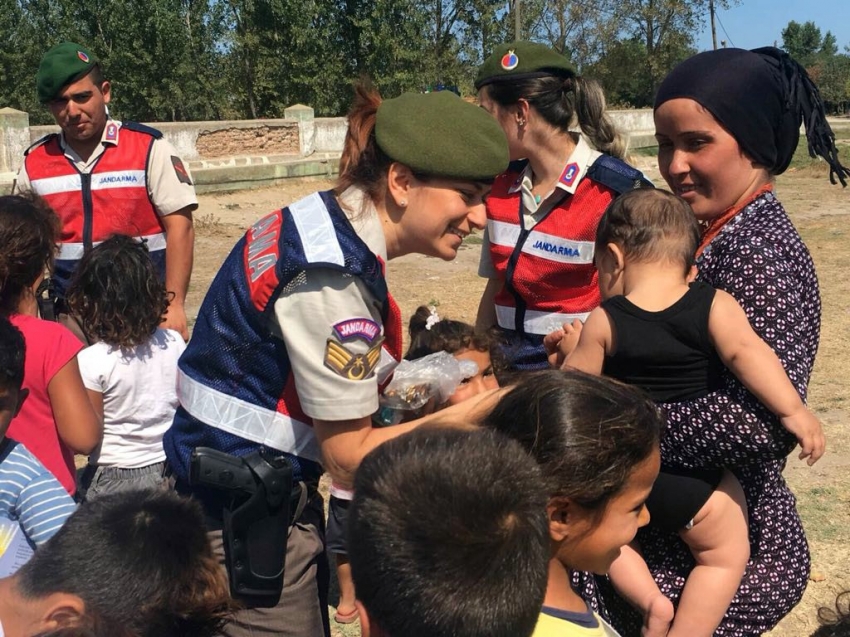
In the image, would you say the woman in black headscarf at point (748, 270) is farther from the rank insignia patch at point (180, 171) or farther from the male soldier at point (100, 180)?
the rank insignia patch at point (180, 171)

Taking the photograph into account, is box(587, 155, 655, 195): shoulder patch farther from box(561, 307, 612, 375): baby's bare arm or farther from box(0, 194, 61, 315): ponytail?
box(0, 194, 61, 315): ponytail

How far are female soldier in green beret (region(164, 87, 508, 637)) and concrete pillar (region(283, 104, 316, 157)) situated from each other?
19124 mm

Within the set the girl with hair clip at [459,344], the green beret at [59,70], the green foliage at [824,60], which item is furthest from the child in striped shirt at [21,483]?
the green foliage at [824,60]

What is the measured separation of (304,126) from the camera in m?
20.8

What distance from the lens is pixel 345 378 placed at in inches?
73.0

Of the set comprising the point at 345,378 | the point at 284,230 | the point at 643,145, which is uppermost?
the point at 284,230

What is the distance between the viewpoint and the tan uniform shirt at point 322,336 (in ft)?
6.08

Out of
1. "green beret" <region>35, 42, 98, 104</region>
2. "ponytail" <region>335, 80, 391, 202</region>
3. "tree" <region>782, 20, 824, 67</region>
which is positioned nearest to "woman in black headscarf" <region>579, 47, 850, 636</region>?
"ponytail" <region>335, 80, 391, 202</region>

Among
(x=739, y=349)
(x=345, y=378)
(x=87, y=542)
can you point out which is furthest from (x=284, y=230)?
(x=739, y=349)

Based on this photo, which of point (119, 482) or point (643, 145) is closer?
point (119, 482)

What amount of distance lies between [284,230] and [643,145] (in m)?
26.3

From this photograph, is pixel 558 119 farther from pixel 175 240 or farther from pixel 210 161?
pixel 210 161

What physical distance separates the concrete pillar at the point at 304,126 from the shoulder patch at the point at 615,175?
18212mm

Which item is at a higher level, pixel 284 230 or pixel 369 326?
pixel 284 230
